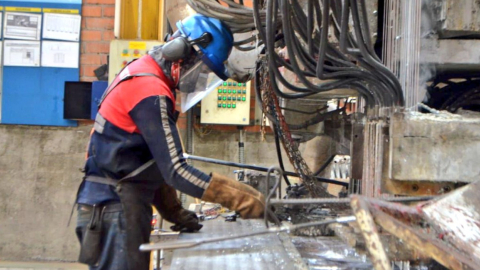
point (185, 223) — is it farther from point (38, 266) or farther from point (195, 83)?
point (38, 266)

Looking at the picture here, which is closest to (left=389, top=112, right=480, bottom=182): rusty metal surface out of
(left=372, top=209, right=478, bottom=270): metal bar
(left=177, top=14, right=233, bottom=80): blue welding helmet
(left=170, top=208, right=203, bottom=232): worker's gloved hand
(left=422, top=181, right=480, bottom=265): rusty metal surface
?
(left=422, top=181, right=480, bottom=265): rusty metal surface

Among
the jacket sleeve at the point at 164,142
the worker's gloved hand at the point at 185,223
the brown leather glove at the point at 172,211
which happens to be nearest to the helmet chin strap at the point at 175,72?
the jacket sleeve at the point at 164,142

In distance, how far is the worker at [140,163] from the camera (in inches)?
86.7

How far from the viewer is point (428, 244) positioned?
1.18 meters

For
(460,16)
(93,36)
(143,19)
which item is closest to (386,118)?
(460,16)

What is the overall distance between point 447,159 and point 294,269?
71cm

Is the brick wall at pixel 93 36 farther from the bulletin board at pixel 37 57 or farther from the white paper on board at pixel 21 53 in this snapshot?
the white paper on board at pixel 21 53

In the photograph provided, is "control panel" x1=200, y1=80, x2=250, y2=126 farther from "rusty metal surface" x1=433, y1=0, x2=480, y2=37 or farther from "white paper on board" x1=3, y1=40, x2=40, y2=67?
"rusty metal surface" x1=433, y1=0, x2=480, y2=37

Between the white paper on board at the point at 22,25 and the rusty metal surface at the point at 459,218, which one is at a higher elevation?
the white paper on board at the point at 22,25

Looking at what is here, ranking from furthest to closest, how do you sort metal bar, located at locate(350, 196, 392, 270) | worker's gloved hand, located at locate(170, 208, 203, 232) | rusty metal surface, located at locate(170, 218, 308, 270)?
worker's gloved hand, located at locate(170, 208, 203, 232) → rusty metal surface, located at locate(170, 218, 308, 270) → metal bar, located at locate(350, 196, 392, 270)

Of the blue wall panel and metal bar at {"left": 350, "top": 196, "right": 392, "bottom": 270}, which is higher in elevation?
the blue wall panel

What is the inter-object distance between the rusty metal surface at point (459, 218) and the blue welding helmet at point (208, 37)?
1320 millimetres

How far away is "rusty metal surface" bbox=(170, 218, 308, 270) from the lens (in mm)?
2162

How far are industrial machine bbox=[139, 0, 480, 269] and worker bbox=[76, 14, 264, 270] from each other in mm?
206
